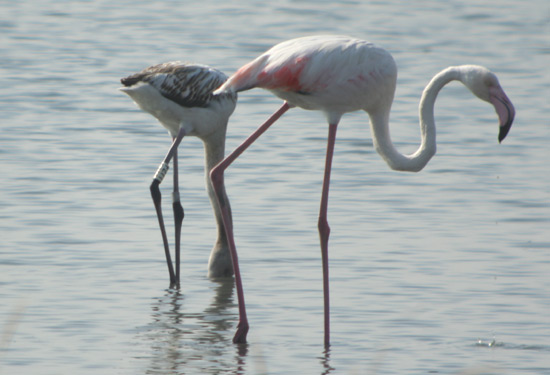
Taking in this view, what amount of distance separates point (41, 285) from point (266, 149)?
4.36 meters

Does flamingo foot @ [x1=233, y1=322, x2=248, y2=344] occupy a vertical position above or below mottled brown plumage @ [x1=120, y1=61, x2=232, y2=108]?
below

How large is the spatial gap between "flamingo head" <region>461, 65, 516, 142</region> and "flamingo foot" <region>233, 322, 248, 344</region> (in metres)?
1.83

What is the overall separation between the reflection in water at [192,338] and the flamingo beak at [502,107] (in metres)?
1.97

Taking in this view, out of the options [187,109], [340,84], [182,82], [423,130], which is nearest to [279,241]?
[187,109]

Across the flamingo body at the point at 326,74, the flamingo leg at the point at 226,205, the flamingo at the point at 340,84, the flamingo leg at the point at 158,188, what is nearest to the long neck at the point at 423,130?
the flamingo at the point at 340,84

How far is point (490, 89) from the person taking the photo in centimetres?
665

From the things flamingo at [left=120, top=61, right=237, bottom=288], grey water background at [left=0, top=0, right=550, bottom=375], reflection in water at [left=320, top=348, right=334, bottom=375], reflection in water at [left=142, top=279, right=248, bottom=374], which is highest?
flamingo at [left=120, top=61, right=237, bottom=288]

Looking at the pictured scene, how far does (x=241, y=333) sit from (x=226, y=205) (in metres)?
1.13

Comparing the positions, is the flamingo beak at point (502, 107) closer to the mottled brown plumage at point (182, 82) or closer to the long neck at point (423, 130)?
the long neck at point (423, 130)

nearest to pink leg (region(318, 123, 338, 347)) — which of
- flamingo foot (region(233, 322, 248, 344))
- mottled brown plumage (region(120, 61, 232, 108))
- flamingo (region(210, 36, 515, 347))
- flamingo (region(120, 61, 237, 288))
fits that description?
flamingo (region(210, 36, 515, 347))

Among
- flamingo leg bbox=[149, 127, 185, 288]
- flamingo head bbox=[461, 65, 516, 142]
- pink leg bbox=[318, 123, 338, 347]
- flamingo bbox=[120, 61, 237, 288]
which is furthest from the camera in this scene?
flamingo bbox=[120, 61, 237, 288]

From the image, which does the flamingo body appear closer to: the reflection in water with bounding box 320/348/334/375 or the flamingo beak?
the flamingo beak

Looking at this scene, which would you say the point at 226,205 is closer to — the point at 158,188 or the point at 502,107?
the point at 158,188

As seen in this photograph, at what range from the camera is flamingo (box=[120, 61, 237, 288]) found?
7.71 meters
